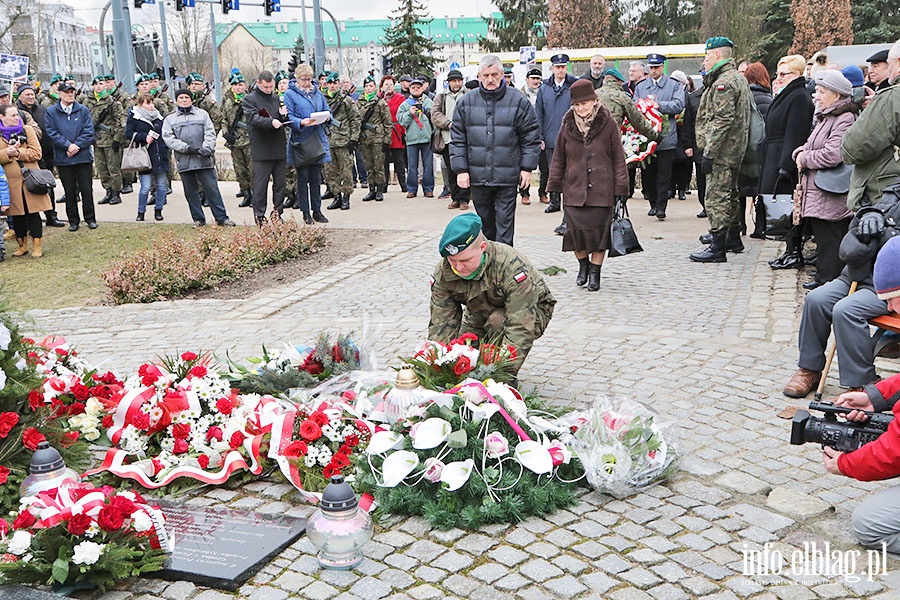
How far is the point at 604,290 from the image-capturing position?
28.4 ft

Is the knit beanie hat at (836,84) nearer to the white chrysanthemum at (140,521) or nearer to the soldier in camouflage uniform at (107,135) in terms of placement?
the white chrysanthemum at (140,521)

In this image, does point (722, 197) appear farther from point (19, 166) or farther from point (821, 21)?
point (821, 21)

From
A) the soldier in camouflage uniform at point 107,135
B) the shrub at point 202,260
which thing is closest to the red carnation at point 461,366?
the shrub at point 202,260

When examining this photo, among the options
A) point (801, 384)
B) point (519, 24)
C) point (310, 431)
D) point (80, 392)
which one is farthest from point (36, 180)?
point (519, 24)

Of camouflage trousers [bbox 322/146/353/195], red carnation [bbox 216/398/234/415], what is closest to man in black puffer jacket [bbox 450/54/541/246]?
red carnation [bbox 216/398/234/415]

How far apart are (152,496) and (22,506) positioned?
2.46 ft

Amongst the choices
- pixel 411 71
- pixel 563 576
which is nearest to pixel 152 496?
pixel 563 576

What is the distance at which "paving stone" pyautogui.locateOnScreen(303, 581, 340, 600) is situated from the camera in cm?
352

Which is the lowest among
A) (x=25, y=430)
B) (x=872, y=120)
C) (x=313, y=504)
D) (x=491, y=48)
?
(x=313, y=504)

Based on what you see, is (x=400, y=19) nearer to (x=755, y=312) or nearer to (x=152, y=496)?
(x=755, y=312)

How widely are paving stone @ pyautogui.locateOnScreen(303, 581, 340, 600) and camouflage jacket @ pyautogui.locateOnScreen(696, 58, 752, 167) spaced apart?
23.3 feet

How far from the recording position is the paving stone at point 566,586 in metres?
3.49

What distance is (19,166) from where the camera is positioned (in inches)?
452

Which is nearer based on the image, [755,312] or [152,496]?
[152,496]
